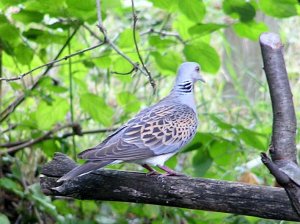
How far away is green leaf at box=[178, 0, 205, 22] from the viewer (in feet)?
11.0

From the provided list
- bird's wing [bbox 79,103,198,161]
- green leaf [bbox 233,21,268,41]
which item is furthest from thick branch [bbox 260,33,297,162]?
green leaf [bbox 233,21,268,41]

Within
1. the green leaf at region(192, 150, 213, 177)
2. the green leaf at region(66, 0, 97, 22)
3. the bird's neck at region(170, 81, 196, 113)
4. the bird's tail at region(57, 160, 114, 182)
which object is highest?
the green leaf at region(66, 0, 97, 22)

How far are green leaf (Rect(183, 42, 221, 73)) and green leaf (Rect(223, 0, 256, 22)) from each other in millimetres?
244

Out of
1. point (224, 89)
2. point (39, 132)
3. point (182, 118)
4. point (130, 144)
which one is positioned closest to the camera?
point (130, 144)

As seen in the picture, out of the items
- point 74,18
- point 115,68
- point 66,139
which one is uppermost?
point 74,18

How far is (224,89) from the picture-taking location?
6.14m

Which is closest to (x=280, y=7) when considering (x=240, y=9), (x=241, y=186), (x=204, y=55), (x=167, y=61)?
(x=240, y=9)

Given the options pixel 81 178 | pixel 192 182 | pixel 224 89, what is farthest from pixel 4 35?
pixel 224 89

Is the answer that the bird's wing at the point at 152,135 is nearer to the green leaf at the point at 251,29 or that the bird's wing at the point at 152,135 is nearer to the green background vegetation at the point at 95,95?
the green background vegetation at the point at 95,95

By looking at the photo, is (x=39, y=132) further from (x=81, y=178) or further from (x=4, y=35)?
(x=81, y=178)

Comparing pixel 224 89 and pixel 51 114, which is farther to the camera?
pixel 224 89

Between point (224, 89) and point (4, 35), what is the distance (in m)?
2.92

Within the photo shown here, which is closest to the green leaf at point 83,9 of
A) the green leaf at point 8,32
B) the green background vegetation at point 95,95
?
the green background vegetation at point 95,95

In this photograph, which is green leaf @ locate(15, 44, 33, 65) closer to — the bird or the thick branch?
Answer: the bird
